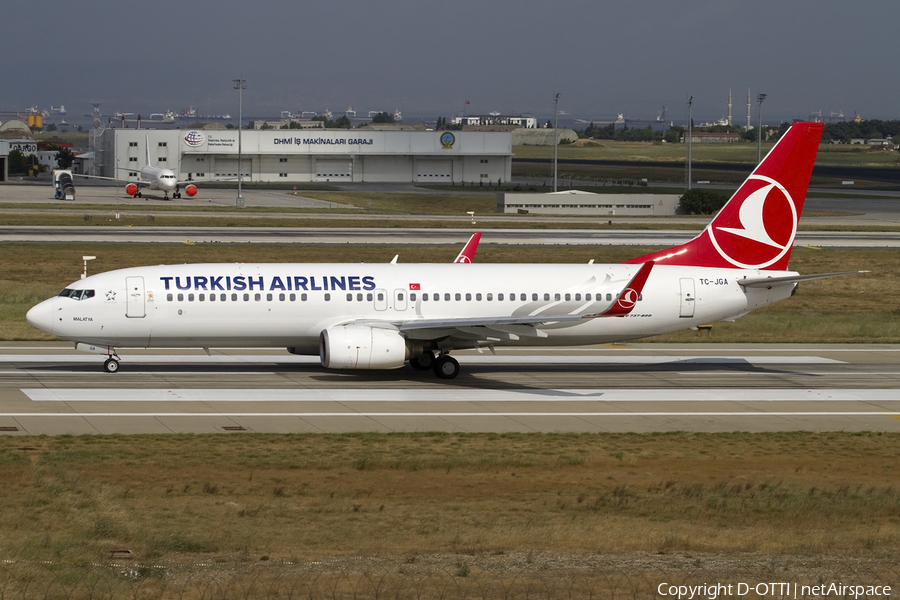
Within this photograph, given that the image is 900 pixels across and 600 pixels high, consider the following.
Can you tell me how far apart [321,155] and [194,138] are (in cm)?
2141

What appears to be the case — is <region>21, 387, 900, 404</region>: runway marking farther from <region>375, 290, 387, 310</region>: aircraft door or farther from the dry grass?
the dry grass

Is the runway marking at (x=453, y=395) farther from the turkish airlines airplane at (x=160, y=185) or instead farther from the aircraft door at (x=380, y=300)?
the turkish airlines airplane at (x=160, y=185)

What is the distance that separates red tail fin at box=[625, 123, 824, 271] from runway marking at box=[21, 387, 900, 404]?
5.90 meters

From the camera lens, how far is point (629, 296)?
1464 inches

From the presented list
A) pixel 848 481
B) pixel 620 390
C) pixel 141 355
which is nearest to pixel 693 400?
pixel 620 390

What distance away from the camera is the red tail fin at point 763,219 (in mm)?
42188

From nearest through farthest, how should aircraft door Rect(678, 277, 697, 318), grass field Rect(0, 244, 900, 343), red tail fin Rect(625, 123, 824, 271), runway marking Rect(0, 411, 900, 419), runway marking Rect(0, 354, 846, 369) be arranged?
runway marking Rect(0, 411, 900, 419)
aircraft door Rect(678, 277, 697, 318)
runway marking Rect(0, 354, 846, 369)
red tail fin Rect(625, 123, 824, 271)
grass field Rect(0, 244, 900, 343)

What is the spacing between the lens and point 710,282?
4116cm

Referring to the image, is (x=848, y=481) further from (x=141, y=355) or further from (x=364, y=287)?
(x=141, y=355)

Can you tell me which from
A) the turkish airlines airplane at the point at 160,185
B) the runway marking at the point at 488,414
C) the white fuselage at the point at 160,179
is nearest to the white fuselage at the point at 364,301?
the runway marking at the point at 488,414

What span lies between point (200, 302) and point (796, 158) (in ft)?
76.4

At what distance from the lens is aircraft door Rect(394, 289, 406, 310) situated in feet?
129

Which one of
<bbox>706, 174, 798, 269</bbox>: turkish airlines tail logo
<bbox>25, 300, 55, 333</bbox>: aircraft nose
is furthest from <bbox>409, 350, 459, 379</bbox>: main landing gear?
<bbox>25, 300, 55, 333</bbox>: aircraft nose

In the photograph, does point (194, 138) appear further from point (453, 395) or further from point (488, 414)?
point (488, 414)
